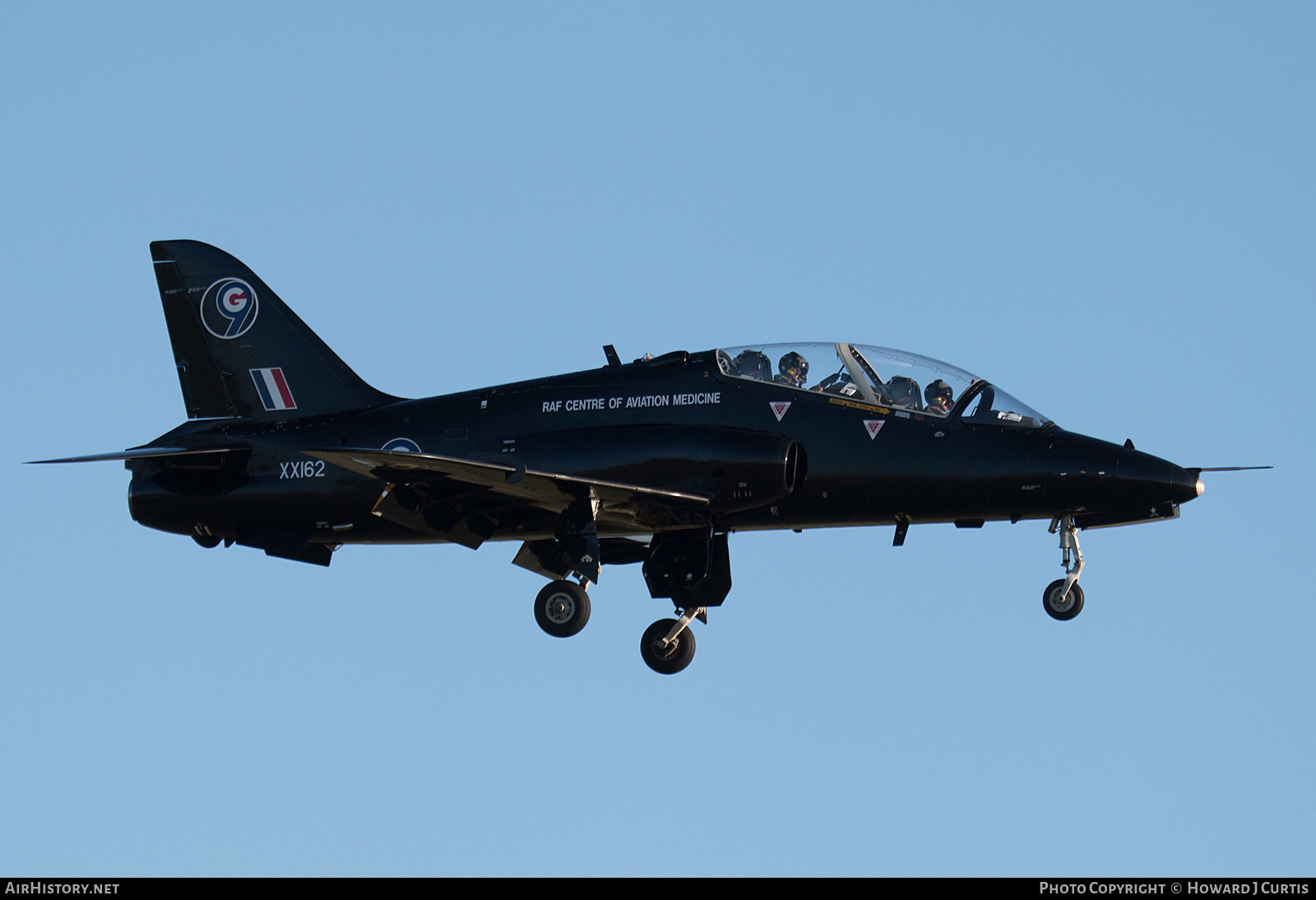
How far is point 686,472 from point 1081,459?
5.33m

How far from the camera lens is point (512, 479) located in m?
23.6

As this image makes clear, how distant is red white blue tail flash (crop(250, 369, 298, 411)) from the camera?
28172mm

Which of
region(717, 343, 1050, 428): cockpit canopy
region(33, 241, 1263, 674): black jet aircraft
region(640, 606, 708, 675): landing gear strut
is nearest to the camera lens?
region(33, 241, 1263, 674): black jet aircraft

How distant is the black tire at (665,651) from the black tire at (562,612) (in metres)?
1.61

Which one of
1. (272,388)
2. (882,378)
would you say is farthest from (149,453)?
(882,378)

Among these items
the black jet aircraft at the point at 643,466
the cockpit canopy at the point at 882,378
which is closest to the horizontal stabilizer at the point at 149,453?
the black jet aircraft at the point at 643,466

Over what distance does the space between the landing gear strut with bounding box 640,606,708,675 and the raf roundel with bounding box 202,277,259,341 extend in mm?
8489

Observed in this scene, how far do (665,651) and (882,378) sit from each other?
5.25 m

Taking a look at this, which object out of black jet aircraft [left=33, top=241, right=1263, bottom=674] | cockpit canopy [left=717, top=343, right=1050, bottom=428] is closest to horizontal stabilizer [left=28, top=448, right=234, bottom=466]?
black jet aircraft [left=33, top=241, right=1263, bottom=674]

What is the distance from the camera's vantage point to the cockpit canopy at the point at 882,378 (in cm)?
2448

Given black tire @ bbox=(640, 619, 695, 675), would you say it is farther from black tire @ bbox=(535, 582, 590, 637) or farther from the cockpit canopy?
the cockpit canopy

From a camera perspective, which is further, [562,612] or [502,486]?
[562,612]

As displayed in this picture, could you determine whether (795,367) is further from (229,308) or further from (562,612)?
(229,308)
